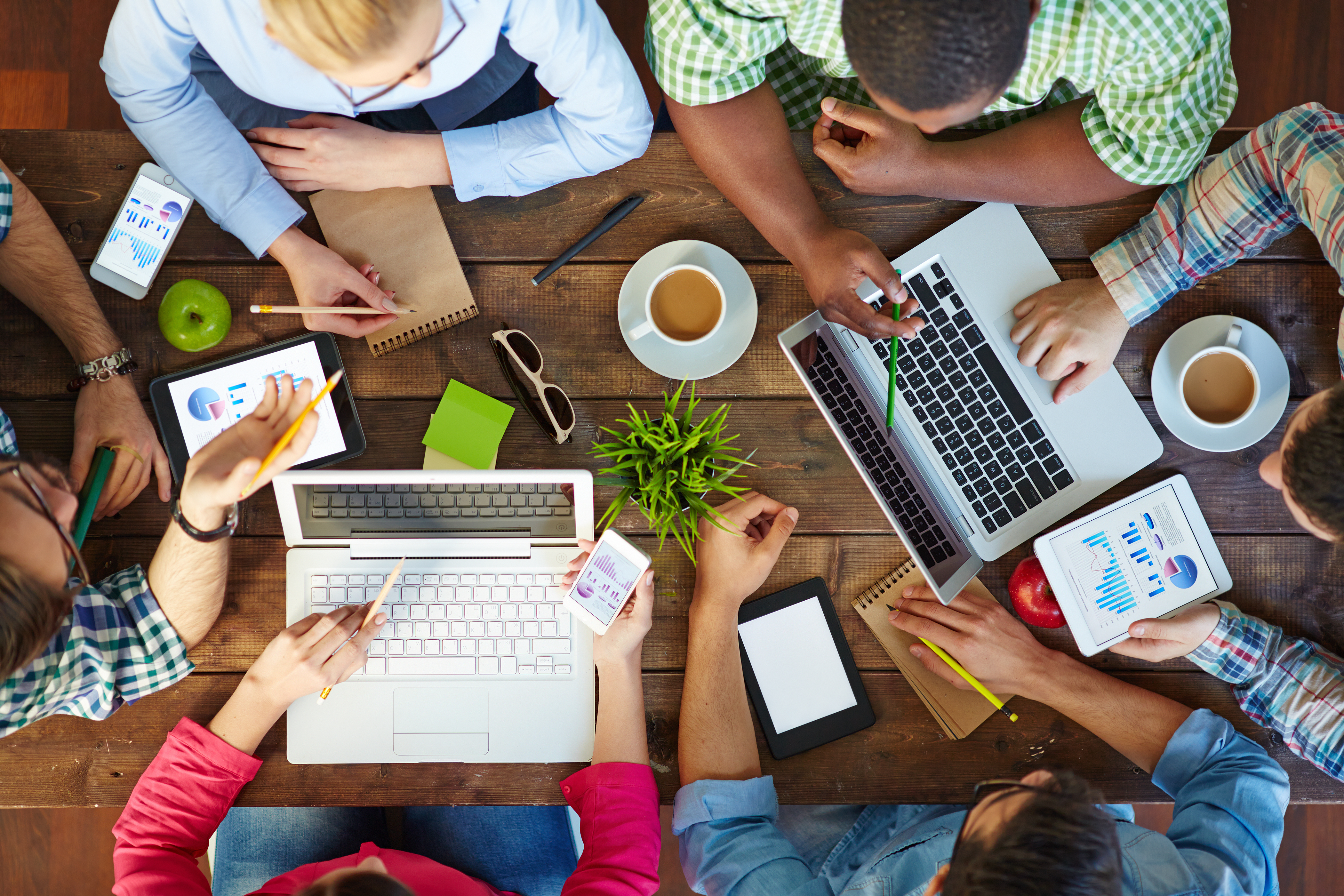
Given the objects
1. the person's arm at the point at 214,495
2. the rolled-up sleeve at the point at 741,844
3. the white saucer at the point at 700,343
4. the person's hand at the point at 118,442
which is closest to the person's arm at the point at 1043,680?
the rolled-up sleeve at the point at 741,844

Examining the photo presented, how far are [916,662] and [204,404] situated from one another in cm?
111

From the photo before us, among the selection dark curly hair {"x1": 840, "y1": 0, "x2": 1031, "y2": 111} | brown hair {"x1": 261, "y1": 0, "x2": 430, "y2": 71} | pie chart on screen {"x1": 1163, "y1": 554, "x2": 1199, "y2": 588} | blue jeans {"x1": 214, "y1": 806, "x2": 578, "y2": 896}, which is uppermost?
dark curly hair {"x1": 840, "y1": 0, "x2": 1031, "y2": 111}

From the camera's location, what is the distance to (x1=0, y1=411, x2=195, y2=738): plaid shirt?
106 centimetres

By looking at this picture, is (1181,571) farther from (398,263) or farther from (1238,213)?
(398,263)

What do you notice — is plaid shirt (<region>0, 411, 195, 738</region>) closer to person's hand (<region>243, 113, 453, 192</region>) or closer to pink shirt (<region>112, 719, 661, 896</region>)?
pink shirt (<region>112, 719, 661, 896</region>)

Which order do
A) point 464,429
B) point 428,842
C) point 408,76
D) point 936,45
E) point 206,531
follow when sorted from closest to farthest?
point 936,45 → point 408,76 → point 206,531 → point 464,429 → point 428,842

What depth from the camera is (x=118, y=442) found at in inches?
45.1

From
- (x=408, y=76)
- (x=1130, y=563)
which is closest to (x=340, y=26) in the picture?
(x=408, y=76)

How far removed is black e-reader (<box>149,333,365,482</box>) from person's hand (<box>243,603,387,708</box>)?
0.23 meters

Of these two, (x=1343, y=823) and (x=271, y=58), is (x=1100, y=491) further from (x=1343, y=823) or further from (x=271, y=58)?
(x=1343, y=823)

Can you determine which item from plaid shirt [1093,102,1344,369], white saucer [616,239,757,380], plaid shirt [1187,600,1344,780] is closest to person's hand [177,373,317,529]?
white saucer [616,239,757,380]

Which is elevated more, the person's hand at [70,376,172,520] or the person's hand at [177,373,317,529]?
the person's hand at [177,373,317,529]

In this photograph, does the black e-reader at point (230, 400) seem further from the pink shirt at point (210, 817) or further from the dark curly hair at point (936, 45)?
the dark curly hair at point (936, 45)

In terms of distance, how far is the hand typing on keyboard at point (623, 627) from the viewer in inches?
45.6
